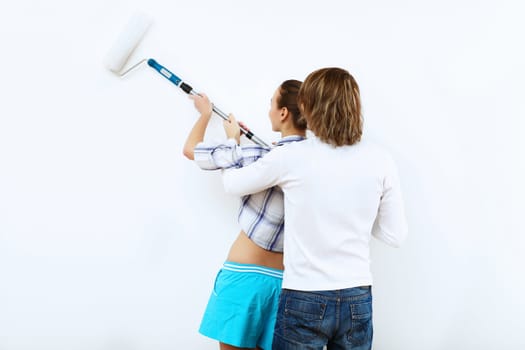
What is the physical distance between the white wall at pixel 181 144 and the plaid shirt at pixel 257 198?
242 mm

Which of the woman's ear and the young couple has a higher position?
the woman's ear

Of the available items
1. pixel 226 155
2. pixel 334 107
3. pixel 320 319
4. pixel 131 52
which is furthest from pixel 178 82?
pixel 320 319

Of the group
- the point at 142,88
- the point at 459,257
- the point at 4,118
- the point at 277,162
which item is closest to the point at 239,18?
the point at 142,88

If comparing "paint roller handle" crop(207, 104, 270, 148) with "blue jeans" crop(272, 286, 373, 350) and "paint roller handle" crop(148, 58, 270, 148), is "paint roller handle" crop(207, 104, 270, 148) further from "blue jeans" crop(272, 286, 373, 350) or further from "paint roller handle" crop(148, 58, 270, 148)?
"blue jeans" crop(272, 286, 373, 350)

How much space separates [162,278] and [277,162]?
22.9 inches

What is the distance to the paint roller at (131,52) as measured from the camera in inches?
50.1

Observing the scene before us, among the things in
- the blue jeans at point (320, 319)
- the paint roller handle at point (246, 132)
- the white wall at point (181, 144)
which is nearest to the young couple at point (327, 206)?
the blue jeans at point (320, 319)


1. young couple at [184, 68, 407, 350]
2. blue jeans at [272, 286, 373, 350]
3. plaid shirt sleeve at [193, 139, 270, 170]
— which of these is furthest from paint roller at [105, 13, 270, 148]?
blue jeans at [272, 286, 373, 350]

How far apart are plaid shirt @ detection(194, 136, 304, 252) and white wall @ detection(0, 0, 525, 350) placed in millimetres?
242

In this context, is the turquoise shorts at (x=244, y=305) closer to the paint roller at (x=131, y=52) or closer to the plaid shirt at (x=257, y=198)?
the plaid shirt at (x=257, y=198)

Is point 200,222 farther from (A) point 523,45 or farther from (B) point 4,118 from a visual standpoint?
(A) point 523,45

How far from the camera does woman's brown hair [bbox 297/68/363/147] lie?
0.97 meters

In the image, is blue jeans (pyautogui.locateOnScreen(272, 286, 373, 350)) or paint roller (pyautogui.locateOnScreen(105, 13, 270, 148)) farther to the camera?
paint roller (pyautogui.locateOnScreen(105, 13, 270, 148))

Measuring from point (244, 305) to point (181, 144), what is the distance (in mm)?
483
